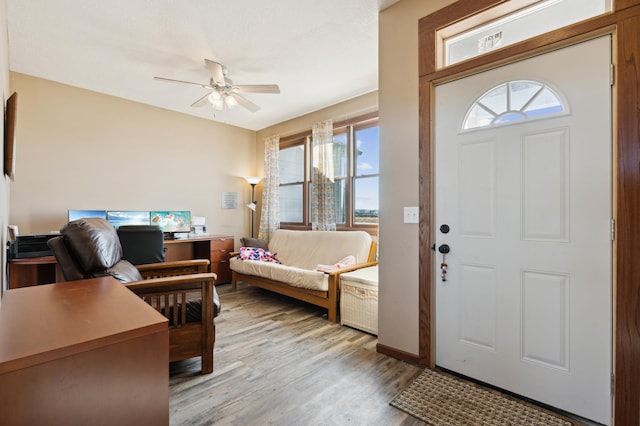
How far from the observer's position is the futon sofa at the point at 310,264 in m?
3.08

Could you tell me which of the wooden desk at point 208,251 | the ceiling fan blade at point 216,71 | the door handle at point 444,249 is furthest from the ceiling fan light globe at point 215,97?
the door handle at point 444,249

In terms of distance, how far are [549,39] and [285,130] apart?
3892 mm

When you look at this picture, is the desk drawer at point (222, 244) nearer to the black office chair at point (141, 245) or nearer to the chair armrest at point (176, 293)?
the black office chair at point (141, 245)

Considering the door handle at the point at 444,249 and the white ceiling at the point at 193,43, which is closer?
the door handle at the point at 444,249

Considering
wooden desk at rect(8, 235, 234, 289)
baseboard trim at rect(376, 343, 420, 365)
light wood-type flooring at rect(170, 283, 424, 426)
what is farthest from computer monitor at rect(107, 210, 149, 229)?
baseboard trim at rect(376, 343, 420, 365)

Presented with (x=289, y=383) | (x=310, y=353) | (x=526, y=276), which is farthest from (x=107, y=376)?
(x=526, y=276)

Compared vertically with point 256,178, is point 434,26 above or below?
above

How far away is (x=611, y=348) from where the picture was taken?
149cm

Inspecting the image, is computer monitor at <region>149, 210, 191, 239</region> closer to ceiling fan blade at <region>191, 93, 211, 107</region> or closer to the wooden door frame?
ceiling fan blade at <region>191, 93, 211, 107</region>

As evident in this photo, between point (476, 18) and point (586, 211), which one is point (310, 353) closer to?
point (586, 211)

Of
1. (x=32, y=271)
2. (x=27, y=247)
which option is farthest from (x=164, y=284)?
(x=32, y=271)

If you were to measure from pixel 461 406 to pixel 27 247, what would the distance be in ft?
13.0

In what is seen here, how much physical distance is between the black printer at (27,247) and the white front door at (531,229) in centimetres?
366

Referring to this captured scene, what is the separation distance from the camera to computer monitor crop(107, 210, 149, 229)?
12.5 ft
